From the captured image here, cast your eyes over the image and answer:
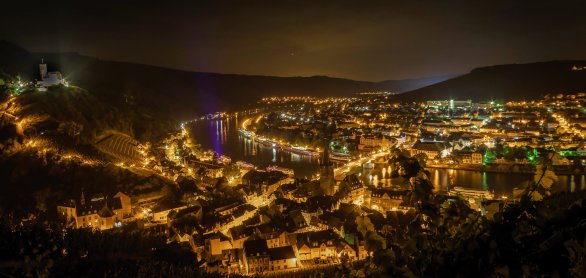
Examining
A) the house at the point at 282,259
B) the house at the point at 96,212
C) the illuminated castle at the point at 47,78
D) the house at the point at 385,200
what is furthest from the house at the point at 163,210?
the illuminated castle at the point at 47,78

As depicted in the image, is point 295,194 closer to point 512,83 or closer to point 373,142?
point 373,142

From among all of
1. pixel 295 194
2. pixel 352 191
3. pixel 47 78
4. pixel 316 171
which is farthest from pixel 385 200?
pixel 47 78

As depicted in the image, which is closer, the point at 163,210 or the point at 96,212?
the point at 96,212

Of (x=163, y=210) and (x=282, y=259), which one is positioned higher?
(x=163, y=210)

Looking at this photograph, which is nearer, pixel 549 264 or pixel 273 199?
pixel 549 264

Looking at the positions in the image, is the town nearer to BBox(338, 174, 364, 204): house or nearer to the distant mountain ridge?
BBox(338, 174, 364, 204): house

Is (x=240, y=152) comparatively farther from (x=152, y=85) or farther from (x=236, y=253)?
(x=152, y=85)

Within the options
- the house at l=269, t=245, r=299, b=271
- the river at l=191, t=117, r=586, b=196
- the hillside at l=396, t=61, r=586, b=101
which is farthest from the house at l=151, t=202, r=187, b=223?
the hillside at l=396, t=61, r=586, b=101

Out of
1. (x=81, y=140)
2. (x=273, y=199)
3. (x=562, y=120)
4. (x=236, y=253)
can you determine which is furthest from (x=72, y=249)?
(x=562, y=120)
